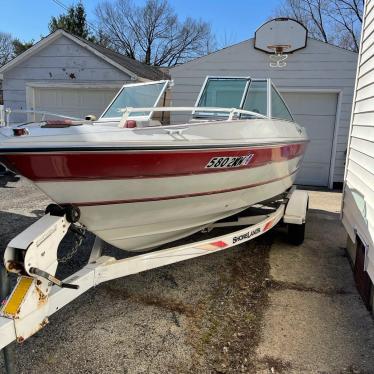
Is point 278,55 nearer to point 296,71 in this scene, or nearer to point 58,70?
point 296,71

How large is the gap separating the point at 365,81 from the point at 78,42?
816 centimetres

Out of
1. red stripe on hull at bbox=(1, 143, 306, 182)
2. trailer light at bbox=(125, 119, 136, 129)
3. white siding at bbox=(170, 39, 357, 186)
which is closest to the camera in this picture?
red stripe on hull at bbox=(1, 143, 306, 182)

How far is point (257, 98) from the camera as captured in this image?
4.82 meters

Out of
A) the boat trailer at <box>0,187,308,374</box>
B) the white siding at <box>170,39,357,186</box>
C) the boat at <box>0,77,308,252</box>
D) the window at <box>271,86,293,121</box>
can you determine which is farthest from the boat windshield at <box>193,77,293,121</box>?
the white siding at <box>170,39,357,186</box>

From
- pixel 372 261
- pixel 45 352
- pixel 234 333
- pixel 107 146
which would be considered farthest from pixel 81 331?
pixel 372 261

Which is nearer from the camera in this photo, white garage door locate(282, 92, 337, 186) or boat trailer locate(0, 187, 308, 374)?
boat trailer locate(0, 187, 308, 374)

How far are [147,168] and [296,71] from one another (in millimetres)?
7360

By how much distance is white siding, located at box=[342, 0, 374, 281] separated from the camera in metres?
3.76

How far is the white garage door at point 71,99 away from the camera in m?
10.6

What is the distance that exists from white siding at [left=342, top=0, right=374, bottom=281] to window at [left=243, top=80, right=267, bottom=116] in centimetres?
Result: 111

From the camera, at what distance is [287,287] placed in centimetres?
409

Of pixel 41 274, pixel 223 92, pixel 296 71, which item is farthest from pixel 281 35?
pixel 41 274

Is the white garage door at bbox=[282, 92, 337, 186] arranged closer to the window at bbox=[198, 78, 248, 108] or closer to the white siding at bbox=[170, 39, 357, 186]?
the white siding at bbox=[170, 39, 357, 186]

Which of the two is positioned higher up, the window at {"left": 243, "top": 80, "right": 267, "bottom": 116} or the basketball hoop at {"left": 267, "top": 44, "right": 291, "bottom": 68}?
the basketball hoop at {"left": 267, "top": 44, "right": 291, "bottom": 68}
